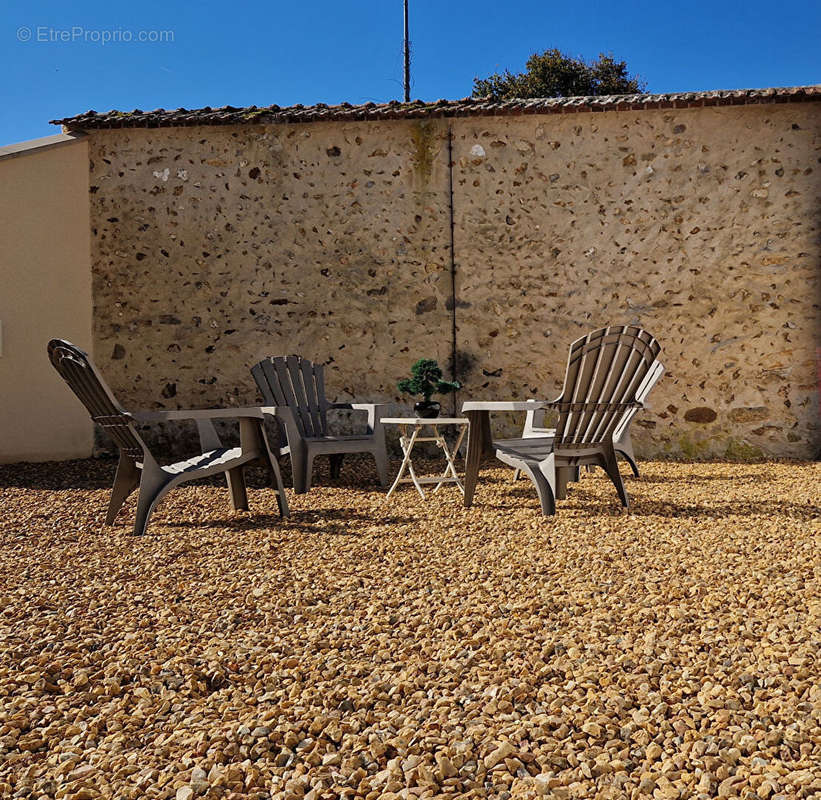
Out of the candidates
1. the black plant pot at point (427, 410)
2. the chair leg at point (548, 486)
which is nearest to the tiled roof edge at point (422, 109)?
the black plant pot at point (427, 410)

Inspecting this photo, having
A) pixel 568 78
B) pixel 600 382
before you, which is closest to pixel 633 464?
pixel 600 382

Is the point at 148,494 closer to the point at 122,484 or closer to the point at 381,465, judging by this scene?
the point at 122,484

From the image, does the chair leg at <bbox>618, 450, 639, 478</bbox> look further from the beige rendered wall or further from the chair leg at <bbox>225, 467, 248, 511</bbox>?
the beige rendered wall

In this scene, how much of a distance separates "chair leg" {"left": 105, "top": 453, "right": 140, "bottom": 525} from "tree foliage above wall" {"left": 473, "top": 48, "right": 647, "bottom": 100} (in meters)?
11.8

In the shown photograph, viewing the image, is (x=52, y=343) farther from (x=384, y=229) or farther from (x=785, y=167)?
(x=785, y=167)

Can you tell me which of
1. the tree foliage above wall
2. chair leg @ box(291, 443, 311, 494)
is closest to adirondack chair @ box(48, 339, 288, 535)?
chair leg @ box(291, 443, 311, 494)

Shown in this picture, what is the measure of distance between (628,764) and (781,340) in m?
5.36

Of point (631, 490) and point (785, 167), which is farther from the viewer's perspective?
point (785, 167)

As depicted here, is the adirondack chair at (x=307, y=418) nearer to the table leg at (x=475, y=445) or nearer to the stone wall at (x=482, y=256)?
the table leg at (x=475, y=445)

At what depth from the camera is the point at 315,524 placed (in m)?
3.53

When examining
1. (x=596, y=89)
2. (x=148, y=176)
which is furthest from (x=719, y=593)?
(x=596, y=89)

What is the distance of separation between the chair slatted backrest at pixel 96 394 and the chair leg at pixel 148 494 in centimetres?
13

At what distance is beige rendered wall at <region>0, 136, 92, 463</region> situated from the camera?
599 cm

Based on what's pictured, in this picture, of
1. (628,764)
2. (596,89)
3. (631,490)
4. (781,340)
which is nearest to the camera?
(628,764)
